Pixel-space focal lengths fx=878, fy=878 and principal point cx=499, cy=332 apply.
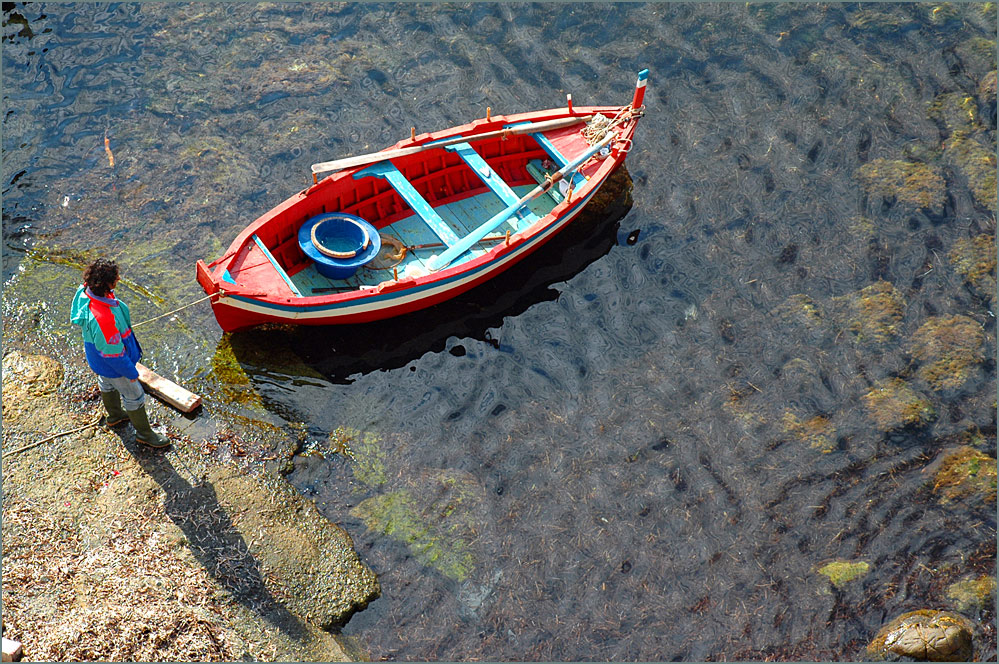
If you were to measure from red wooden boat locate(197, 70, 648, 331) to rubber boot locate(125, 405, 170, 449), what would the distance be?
1.88 meters

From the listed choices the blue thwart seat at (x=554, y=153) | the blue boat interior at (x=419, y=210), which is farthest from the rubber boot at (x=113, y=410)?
the blue thwart seat at (x=554, y=153)

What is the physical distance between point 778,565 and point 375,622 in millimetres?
5082

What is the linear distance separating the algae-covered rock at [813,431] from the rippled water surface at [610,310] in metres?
0.03

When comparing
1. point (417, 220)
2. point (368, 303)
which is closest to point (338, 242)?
point (368, 303)

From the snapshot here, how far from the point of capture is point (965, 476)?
475 inches

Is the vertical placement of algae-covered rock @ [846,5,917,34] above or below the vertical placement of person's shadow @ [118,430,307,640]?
above

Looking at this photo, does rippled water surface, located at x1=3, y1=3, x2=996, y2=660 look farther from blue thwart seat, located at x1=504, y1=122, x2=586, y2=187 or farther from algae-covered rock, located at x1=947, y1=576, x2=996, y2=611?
blue thwart seat, located at x1=504, y1=122, x2=586, y2=187

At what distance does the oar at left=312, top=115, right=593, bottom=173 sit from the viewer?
44.5ft

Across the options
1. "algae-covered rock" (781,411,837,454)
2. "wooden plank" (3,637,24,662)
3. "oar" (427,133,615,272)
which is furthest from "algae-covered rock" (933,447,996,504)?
"wooden plank" (3,637,24,662)

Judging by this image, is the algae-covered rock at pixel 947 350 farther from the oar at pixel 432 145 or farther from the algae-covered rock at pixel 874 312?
the oar at pixel 432 145

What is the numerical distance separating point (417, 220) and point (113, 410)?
5641 mm

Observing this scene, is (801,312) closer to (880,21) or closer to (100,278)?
(880,21)

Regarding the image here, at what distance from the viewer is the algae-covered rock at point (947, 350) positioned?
13.1 meters

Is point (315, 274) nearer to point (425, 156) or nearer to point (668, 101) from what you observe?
point (425, 156)
